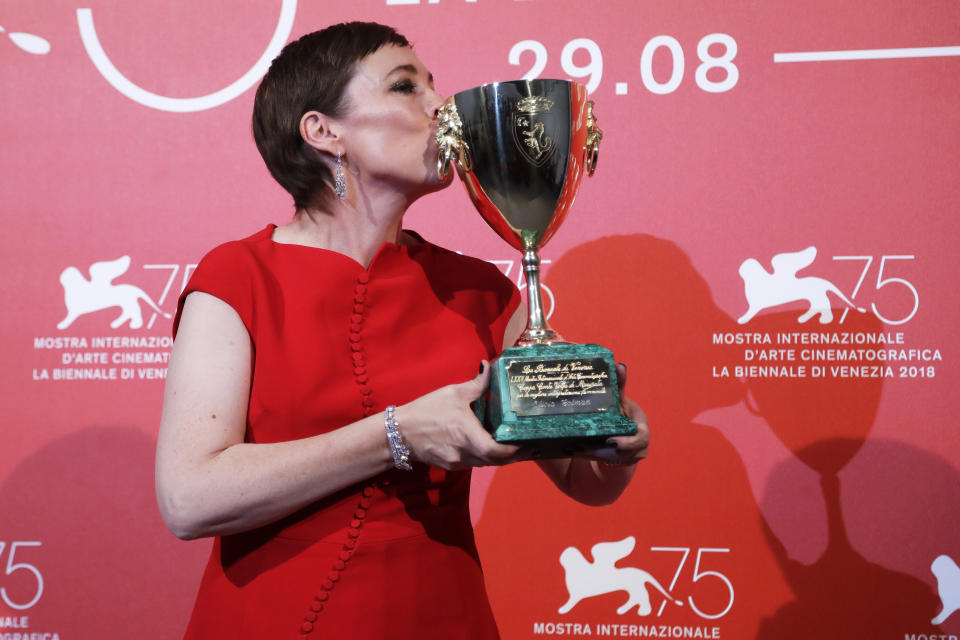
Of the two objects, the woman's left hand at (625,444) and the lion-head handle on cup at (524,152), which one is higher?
the lion-head handle on cup at (524,152)

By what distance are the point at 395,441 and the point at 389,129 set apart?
441mm

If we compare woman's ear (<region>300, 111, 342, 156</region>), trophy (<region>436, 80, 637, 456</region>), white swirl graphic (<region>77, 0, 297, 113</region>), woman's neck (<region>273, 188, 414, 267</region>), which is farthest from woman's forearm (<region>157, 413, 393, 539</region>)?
white swirl graphic (<region>77, 0, 297, 113</region>)

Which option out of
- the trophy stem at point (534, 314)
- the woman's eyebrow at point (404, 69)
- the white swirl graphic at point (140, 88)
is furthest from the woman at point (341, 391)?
the white swirl graphic at point (140, 88)

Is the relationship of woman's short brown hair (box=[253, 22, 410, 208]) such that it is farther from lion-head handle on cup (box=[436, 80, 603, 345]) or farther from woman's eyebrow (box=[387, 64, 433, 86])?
lion-head handle on cup (box=[436, 80, 603, 345])

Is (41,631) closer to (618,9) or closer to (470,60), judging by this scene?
(470,60)

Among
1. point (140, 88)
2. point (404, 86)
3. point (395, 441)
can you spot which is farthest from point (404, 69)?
point (140, 88)

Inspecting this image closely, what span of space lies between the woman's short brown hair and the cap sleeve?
0.17 metres

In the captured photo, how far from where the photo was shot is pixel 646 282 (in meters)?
2.02

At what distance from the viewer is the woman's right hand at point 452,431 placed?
960mm

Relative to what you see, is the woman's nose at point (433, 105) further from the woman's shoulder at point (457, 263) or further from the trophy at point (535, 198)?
the woman's shoulder at point (457, 263)

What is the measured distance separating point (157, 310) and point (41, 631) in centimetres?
81

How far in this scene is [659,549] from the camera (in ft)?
6.61

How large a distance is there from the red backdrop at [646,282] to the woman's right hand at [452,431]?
105 centimetres

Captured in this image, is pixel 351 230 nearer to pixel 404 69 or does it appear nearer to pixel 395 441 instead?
pixel 404 69
